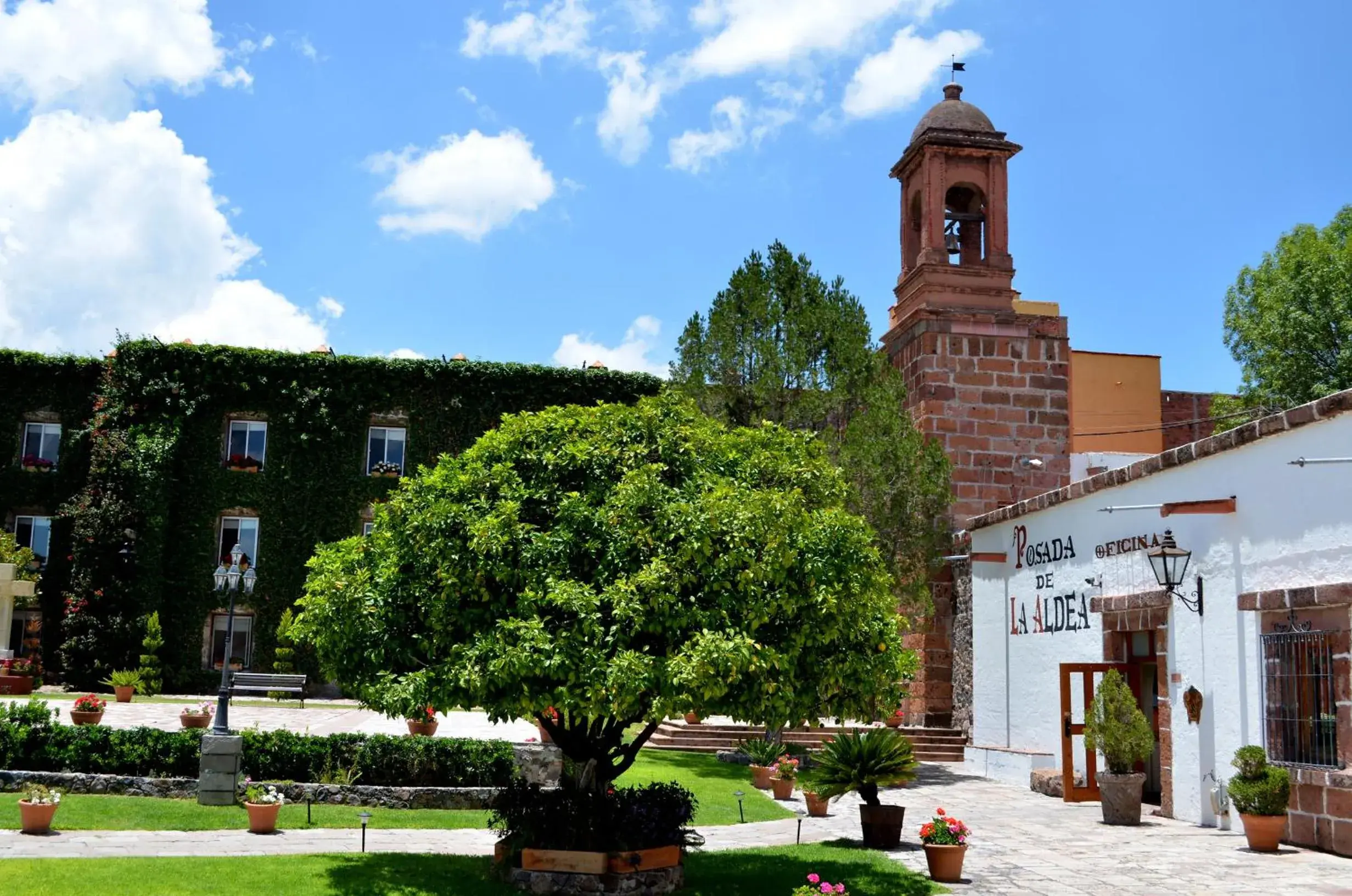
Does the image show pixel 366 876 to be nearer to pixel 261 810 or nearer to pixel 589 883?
pixel 589 883

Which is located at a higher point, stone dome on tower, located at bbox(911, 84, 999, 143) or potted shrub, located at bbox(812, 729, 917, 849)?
stone dome on tower, located at bbox(911, 84, 999, 143)

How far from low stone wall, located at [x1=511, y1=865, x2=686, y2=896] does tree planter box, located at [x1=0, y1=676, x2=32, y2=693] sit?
21.9 meters

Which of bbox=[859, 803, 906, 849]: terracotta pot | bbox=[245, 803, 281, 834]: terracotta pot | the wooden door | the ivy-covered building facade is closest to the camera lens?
bbox=[245, 803, 281, 834]: terracotta pot

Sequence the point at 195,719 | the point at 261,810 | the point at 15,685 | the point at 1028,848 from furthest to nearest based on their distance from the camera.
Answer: the point at 15,685, the point at 195,719, the point at 261,810, the point at 1028,848

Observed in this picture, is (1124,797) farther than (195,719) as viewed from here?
No

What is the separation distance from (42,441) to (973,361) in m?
25.4

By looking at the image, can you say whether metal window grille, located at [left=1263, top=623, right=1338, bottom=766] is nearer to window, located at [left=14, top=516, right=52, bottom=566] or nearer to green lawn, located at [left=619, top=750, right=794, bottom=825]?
green lawn, located at [left=619, top=750, right=794, bottom=825]

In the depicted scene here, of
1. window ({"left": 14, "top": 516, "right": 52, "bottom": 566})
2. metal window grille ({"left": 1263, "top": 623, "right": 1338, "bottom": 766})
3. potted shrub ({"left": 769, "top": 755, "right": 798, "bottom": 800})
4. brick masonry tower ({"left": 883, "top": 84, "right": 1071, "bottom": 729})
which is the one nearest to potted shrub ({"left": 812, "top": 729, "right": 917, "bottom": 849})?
potted shrub ({"left": 769, "top": 755, "right": 798, "bottom": 800})

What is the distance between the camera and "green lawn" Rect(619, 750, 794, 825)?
52.1ft

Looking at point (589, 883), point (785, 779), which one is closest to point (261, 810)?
point (589, 883)

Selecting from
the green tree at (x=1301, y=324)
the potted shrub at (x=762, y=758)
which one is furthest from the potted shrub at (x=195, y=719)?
the green tree at (x=1301, y=324)

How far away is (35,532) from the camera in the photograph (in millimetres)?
→ 31953

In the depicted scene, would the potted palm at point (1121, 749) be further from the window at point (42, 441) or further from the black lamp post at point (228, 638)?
the window at point (42, 441)

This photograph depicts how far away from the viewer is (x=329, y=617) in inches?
439
